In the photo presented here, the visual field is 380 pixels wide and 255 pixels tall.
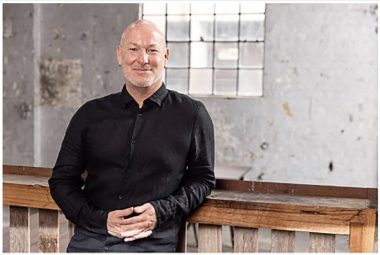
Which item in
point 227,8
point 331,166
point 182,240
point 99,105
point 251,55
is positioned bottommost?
point 331,166

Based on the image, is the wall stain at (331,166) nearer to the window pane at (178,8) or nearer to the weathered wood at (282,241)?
the window pane at (178,8)

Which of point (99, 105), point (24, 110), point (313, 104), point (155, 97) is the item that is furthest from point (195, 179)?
point (24, 110)

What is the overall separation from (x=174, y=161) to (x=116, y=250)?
0.31 m

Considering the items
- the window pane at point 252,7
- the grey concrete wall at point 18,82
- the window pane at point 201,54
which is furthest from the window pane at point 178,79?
the grey concrete wall at point 18,82

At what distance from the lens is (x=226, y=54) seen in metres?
5.44

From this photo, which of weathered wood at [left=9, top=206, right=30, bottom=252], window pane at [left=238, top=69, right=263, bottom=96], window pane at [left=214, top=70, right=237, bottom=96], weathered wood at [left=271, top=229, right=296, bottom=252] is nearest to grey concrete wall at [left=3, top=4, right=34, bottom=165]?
window pane at [left=214, top=70, right=237, bottom=96]

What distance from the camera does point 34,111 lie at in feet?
19.1

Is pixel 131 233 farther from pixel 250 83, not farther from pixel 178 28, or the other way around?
pixel 178 28

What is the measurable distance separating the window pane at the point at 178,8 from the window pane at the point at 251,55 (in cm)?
72

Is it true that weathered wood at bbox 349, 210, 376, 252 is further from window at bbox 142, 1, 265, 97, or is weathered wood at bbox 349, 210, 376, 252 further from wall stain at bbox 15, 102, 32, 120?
wall stain at bbox 15, 102, 32, 120

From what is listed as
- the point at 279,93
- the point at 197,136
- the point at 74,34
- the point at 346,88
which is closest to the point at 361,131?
the point at 346,88

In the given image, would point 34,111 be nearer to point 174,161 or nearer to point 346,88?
point 346,88

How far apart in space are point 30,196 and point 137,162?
359mm

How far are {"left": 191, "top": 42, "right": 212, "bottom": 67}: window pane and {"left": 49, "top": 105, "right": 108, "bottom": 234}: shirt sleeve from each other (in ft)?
12.9
